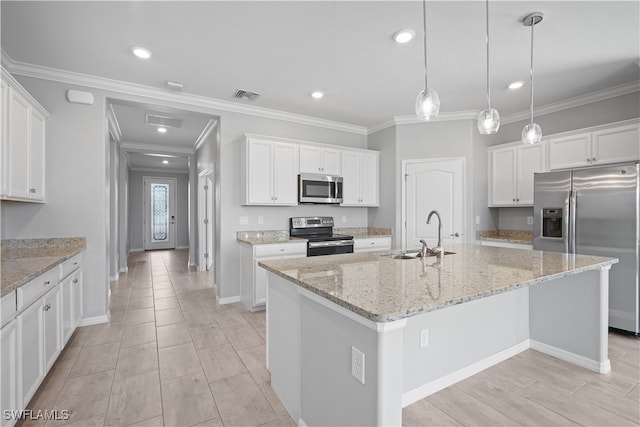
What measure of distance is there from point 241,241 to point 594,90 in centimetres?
464

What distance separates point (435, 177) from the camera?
461 centimetres

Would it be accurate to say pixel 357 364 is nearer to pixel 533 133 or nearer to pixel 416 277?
pixel 416 277

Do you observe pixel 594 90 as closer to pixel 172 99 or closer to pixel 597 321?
pixel 597 321

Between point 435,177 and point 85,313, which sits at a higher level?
point 435,177

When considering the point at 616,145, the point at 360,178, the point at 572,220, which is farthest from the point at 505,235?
the point at 360,178

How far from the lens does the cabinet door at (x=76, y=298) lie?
282 centimetres

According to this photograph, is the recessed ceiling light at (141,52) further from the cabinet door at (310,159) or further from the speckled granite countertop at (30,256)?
the cabinet door at (310,159)

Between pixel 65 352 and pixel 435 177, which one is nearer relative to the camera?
pixel 65 352

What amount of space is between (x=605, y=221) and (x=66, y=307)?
16.7ft

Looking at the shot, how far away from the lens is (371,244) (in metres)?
4.63

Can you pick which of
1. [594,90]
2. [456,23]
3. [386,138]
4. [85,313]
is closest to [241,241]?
[85,313]

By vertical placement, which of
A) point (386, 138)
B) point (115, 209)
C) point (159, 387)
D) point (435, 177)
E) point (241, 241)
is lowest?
point (159, 387)

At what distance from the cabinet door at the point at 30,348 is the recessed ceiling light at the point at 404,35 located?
124 inches

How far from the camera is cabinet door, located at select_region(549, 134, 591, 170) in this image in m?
3.57
